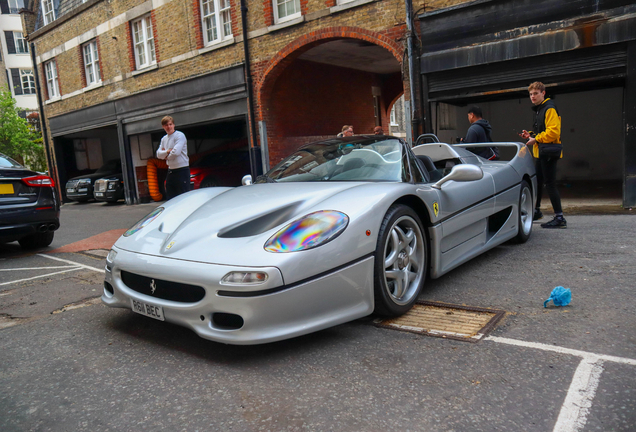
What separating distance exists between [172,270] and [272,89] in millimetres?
10353

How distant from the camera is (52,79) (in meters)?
20.1

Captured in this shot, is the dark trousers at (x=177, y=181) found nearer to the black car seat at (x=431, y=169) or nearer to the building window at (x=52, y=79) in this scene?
the black car seat at (x=431, y=169)

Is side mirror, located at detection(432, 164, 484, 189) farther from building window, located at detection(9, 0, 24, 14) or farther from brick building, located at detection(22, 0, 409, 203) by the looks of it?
building window, located at detection(9, 0, 24, 14)

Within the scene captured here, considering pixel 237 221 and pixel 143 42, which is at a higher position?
pixel 143 42

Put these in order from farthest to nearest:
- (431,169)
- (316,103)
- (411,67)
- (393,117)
→ (393,117)
(316,103)
(411,67)
(431,169)

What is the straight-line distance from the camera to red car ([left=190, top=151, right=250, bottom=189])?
13438mm

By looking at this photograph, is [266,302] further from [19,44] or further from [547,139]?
A: [19,44]

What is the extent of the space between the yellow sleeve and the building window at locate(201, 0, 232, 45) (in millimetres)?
9178

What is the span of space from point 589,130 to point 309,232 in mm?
14268

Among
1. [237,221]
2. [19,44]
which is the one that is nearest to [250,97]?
[237,221]

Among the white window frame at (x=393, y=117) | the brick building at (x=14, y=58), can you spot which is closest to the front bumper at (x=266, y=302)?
the white window frame at (x=393, y=117)

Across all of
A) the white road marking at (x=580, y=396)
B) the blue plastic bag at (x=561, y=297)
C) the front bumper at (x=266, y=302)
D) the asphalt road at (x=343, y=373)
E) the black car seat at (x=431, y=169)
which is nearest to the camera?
the white road marking at (x=580, y=396)

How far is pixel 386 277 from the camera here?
3.07 m

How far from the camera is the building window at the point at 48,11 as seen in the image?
770 inches
